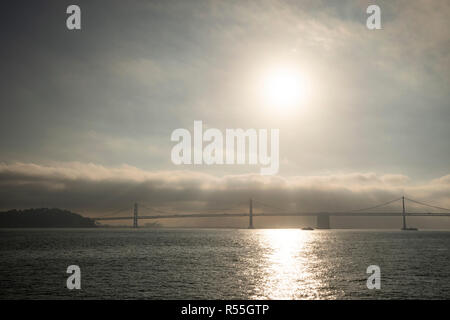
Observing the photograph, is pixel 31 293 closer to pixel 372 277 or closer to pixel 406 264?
pixel 372 277

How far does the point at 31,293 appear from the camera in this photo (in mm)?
34812

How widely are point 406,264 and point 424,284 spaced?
64.4ft
